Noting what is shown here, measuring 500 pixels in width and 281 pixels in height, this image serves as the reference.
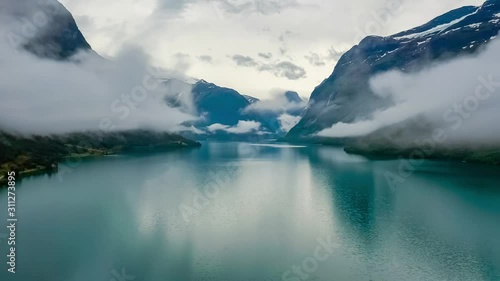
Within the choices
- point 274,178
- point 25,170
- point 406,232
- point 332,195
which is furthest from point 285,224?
point 25,170

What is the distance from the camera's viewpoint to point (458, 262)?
172 feet

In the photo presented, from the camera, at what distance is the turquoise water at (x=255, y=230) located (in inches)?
1948

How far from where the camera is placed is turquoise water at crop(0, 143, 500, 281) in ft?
162

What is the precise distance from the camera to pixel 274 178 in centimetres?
14138

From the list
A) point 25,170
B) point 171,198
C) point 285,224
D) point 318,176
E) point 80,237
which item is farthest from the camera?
point 318,176

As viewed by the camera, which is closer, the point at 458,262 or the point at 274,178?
the point at 458,262

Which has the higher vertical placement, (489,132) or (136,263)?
(489,132)

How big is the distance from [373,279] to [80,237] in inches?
1824

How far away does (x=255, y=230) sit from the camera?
6800cm

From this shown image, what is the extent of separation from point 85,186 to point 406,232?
91971 millimetres

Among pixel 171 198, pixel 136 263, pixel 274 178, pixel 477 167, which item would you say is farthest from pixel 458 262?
pixel 477 167

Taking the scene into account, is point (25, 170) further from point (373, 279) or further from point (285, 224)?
point (373, 279)

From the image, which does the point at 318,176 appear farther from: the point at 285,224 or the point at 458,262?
the point at 458,262

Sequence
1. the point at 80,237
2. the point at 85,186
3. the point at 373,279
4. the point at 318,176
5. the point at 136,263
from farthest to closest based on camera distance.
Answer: the point at 318,176 → the point at 85,186 → the point at 80,237 → the point at 136,263 → the point at 373,279
